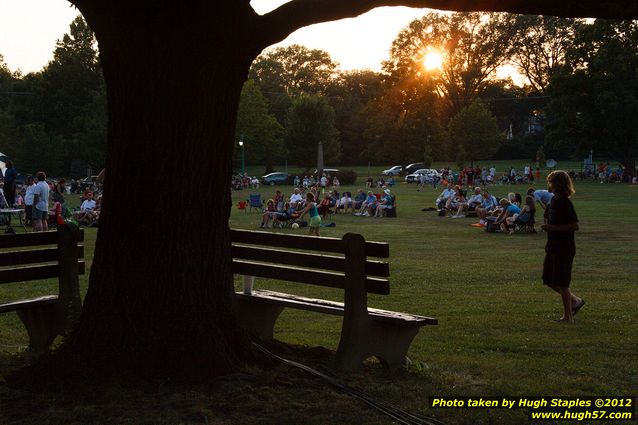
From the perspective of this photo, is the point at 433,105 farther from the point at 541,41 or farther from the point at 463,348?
the point at 463,348

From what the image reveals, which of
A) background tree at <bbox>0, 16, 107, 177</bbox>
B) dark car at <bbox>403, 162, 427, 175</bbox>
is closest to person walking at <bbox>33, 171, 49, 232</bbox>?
background tree at <bbox>0, 16, 107, 177</bbox>

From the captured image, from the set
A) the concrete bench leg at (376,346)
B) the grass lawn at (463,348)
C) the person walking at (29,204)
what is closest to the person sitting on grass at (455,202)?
the grass lawn at (463,348)

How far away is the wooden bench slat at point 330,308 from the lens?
662 centimetres

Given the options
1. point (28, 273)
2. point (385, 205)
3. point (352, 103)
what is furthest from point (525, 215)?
point (352, 103)

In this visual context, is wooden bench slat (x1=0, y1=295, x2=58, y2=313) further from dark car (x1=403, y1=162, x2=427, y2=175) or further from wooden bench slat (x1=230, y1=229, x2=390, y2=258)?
dark car (x1=403, y1=162, x2=427, y2=175)

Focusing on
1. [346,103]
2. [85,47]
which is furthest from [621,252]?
[346,103]

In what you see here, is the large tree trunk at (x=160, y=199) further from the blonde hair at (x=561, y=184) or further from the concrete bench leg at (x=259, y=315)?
the blonde hair at (x=561, y=184)

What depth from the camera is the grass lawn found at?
571cm

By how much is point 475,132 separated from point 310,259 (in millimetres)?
74359

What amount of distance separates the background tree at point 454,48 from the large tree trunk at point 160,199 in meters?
87.6

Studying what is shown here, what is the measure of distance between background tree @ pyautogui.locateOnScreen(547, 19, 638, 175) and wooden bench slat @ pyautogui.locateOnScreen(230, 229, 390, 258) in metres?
57.9

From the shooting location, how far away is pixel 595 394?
6.29m

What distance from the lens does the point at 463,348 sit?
8055mm

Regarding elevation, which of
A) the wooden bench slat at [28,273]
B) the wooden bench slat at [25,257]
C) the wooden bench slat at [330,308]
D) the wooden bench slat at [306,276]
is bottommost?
the wooden bench slat at [330,308]
